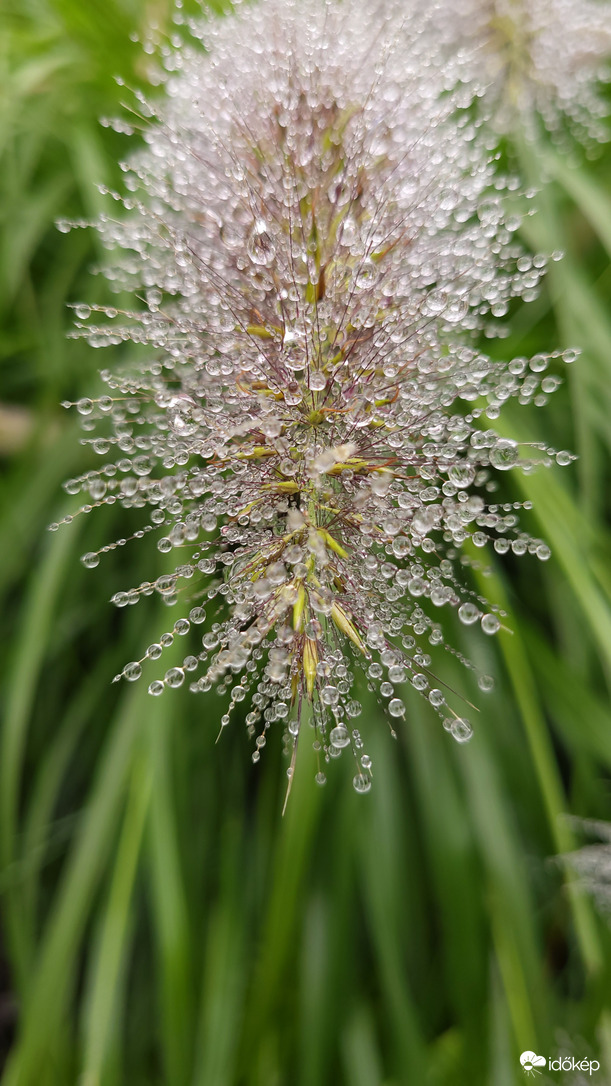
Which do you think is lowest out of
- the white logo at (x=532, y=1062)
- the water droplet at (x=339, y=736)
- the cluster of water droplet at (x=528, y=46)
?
the white logo at (x=532, y=1062)

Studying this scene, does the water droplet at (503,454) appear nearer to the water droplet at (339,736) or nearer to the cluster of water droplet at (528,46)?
the water droplet at (339,736)

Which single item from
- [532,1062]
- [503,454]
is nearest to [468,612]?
[503,454]

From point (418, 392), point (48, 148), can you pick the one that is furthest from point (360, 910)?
point (48, 148)

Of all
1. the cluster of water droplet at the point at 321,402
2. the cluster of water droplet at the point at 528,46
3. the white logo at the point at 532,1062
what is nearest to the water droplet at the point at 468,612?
the cluster of water droplet at the point at 321,402

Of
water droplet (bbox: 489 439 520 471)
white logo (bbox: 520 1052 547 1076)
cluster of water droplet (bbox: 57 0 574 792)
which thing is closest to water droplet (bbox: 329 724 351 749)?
cluster of water droplet (bbox: 57 0 574 792)

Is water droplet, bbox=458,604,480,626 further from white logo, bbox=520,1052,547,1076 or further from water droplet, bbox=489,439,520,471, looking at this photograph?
white logo, bbox=520,1052,547,1076

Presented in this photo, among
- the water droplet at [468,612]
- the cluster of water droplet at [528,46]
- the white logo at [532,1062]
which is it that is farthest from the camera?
the cluster of water droplet at [528,46]

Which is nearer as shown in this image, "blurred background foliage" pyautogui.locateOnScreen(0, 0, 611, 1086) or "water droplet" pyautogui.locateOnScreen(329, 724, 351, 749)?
"water droplet" pyautogui.locateOnScreen(329, 724, 351, 749)

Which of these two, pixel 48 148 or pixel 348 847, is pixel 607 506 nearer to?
pixel 348 847
